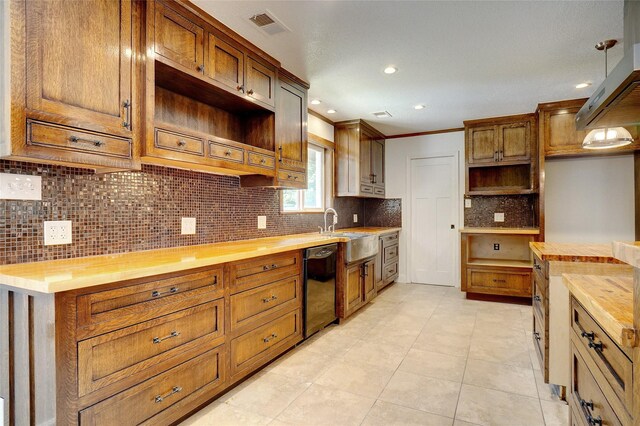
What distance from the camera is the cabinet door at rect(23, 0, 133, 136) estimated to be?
4.50 ft

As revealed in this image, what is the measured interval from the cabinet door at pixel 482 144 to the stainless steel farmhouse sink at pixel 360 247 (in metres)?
1.89

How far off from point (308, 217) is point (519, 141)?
2.97 metres

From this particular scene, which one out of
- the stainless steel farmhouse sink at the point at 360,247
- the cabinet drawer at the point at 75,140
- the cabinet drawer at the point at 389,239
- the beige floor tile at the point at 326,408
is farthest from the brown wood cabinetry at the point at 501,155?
the cabinet drawer at the point at 75,140

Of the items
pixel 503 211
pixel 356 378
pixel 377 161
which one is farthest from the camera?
pixel 377 161

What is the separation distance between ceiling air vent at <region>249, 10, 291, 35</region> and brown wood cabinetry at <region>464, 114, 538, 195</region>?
3276 millimetres

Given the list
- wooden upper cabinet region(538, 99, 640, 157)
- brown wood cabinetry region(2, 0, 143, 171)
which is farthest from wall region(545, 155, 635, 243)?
brown wood cabinetry region(2, 0, 143, 171)

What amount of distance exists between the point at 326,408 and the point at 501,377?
4.30 ft

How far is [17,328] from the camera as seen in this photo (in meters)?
1.37

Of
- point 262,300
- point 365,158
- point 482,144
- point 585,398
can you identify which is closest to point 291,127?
point 262,300

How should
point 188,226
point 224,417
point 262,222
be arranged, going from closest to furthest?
1. point 224,417
2. point 188,226
3. point 262,222

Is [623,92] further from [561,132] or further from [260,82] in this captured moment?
[561,132]

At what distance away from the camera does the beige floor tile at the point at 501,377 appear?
2.22m

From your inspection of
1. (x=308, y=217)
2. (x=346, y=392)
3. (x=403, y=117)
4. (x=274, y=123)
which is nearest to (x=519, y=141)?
(x=403, y=117)

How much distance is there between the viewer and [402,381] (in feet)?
7.55
